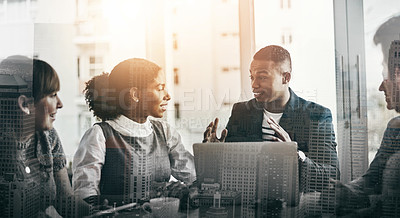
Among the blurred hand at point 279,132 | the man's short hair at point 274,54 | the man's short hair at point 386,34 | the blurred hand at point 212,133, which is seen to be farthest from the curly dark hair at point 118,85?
the man's short hair at point 386,34

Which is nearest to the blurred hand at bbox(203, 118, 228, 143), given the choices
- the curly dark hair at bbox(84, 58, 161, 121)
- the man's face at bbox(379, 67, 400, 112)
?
the curly dark hair at bbox(84, 58, 161, 121)

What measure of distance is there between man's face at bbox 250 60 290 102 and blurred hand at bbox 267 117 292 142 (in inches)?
3.8

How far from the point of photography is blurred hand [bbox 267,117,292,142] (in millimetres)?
1743

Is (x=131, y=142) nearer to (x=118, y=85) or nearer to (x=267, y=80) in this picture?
(x=118, y=85)

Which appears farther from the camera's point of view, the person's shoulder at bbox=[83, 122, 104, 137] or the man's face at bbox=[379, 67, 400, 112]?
the person's shoulder at bbox=[83, 122, 104, 137]

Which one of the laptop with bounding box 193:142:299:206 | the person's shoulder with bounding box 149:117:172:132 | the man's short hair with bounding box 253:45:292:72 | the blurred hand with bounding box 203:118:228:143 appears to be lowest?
the laptop with bounding box 193:142:299:206

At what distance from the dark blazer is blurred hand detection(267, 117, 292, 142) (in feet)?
0.05

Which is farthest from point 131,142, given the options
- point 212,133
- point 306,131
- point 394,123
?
point 394,123

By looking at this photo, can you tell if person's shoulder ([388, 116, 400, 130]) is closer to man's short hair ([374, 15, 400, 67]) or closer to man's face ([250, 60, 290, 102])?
man's short hair ([374, 15, 400, 67])

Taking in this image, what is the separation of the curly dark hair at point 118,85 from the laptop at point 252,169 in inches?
14.8

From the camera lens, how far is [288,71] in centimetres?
172

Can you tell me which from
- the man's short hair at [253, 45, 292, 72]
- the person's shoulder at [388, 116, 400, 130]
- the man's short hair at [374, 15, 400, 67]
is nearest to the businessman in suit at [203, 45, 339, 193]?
the man's short hair at [253, 45, 292, 72]

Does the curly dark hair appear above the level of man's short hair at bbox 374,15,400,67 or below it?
below

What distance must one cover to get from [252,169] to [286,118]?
27 cm
